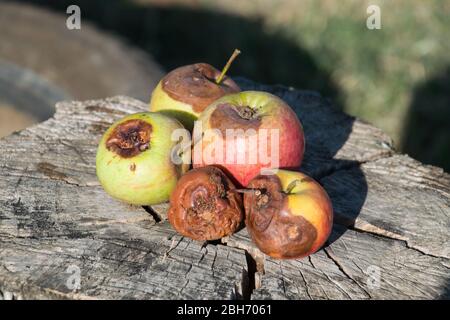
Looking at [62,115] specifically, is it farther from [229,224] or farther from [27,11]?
[27,11]

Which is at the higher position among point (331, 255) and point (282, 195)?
point (282, 195)

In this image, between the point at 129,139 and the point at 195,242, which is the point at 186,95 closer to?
the point at 129,139

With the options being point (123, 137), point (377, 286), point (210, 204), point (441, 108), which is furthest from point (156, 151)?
point (441, 108)

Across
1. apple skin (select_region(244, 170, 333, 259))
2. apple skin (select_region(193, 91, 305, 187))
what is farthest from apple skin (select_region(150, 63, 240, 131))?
apple skin (select_region(244, 170, 333, 259))

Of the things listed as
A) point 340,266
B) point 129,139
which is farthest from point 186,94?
point 340,266

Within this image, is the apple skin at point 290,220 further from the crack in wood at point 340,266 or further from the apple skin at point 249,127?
the apple skin at point 249,127

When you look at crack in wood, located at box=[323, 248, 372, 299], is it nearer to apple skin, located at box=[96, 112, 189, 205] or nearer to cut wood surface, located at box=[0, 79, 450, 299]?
cut wood surface, located at box=[0, 79, 450, 299]
